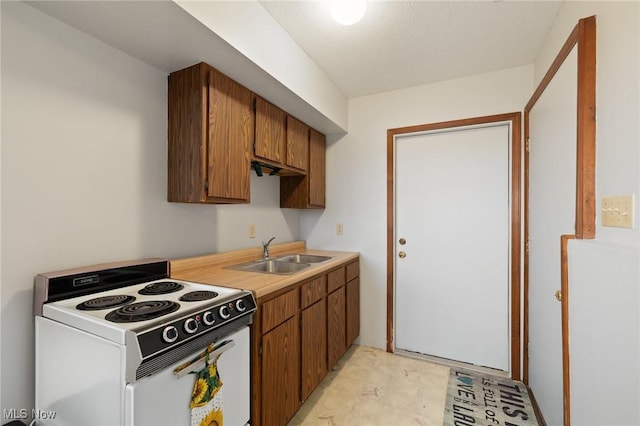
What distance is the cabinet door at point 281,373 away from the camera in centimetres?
147

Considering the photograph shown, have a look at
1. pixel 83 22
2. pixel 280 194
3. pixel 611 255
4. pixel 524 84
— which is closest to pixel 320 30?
pixel 83 22

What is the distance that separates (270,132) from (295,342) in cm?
148

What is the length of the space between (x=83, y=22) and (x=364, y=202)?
2270mm

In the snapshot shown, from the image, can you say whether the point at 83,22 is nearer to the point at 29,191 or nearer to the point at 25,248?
the point at 29,191

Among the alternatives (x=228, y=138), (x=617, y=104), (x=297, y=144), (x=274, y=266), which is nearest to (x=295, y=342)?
(x=274, y=266)

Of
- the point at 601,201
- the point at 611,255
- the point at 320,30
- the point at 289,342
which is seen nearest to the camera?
the point at 611,255

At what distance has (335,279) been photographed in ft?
7.39

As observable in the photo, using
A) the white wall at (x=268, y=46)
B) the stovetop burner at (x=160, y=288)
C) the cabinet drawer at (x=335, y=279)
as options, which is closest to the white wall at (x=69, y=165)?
the stovetop burner at (x=160, y=288)

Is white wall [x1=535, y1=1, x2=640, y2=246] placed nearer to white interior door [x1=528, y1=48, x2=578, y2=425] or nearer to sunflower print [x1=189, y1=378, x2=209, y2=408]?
white interior door [x1=528, y1=48, x2=578, y2=425]

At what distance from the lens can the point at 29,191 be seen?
3.81ft

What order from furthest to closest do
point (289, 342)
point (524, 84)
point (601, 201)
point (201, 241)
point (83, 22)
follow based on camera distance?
point (524, 84) → point (201, 241) → point (289, 342) → point (83, 22) → point (601, 201)

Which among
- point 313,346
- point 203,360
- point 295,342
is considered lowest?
point 313,346

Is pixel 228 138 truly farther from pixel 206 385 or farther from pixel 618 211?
pixel 618 211

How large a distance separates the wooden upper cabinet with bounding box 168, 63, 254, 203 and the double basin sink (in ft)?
1.90
